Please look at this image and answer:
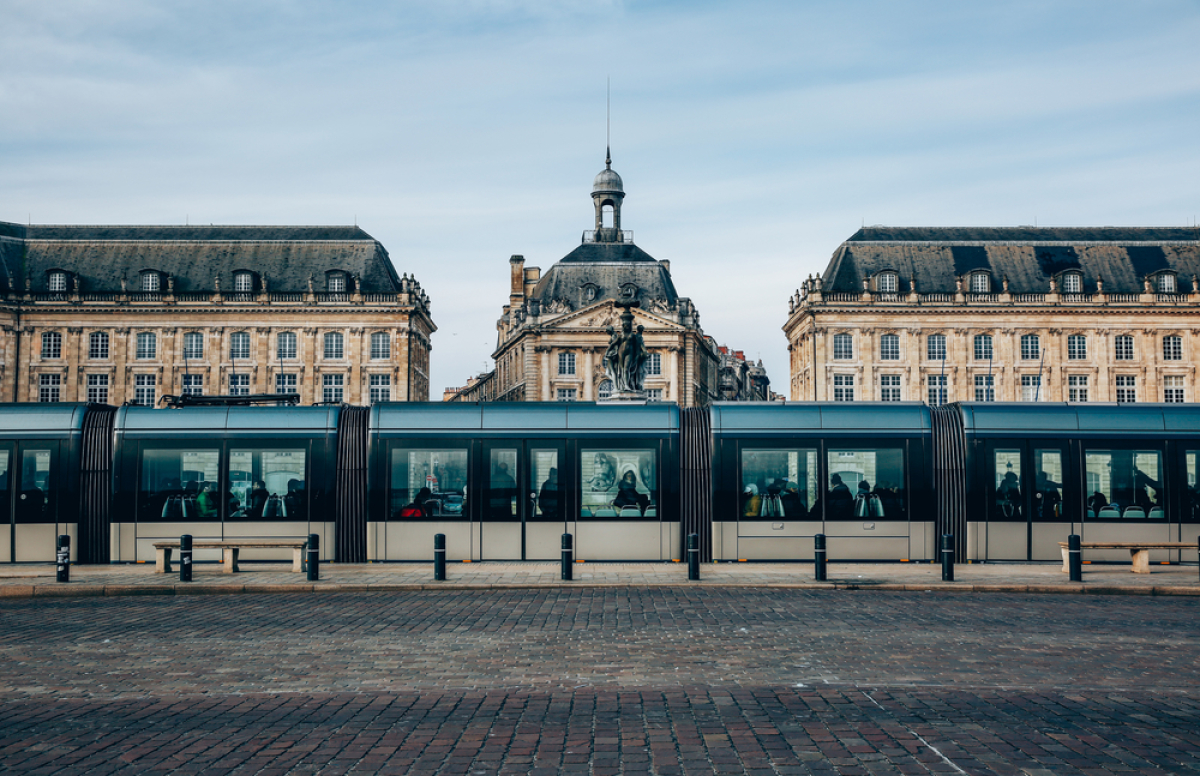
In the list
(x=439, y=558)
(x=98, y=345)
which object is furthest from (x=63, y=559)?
(x=98, y=345)

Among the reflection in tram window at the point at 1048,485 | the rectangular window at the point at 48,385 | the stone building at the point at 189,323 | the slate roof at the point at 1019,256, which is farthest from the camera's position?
the slate roof at the point at 1019,256

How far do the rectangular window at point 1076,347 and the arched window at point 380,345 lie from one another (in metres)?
51.9

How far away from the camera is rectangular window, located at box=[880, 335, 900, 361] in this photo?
86.6 metres

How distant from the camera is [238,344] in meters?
86.2

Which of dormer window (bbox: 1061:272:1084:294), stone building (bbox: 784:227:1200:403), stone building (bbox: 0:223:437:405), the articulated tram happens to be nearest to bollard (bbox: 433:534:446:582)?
the articulated tram

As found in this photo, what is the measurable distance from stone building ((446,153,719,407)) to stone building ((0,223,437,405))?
11.7 m

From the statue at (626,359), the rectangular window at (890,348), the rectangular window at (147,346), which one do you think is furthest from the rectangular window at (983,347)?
the statue at (626,359)

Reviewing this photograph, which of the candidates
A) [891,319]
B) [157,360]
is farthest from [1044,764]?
[157,360]

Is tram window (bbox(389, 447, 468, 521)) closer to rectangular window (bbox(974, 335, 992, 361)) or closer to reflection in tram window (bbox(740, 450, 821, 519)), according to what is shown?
reflection in tram window (bbox(740, 450, 821, 519))

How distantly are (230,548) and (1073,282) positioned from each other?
7923 centimetres

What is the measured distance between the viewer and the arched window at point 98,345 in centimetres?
8556

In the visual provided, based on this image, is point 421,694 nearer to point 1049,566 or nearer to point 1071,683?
point 1071,683

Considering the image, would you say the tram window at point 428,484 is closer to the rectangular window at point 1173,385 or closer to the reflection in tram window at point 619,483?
the reflection in tram window at point 619,483

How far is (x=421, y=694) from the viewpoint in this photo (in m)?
9.31
